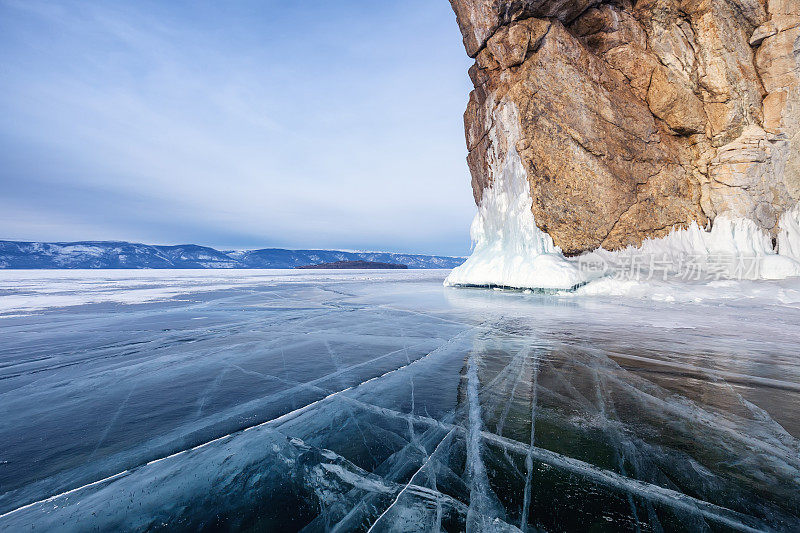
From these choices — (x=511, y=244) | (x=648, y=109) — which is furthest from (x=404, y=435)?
(x=648, y=109)

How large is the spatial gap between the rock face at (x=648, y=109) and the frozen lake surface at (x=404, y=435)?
10.3 meters

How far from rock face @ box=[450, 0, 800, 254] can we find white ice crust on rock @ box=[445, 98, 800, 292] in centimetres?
47

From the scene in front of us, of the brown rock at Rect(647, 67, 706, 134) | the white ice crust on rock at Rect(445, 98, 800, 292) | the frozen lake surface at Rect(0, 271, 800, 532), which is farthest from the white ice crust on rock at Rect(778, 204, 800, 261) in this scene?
the frozen lake surface at Rect(0, 271, 800, 532)

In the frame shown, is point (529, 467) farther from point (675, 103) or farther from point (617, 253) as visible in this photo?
point (675, 103)

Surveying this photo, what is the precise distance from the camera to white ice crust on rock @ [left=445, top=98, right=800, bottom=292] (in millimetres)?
13055

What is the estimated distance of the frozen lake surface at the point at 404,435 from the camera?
57.8 inches

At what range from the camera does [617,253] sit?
1391cm

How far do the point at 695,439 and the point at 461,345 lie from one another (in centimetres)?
290

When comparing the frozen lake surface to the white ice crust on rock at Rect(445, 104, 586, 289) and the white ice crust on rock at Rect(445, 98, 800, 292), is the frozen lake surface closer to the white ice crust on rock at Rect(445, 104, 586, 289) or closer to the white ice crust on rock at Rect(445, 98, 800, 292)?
the white ice crust on rock at Rect(445, 104, 586, 289)

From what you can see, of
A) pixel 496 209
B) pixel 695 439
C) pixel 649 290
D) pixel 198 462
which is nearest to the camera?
pixel 198 462

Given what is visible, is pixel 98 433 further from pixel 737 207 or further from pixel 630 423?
pixel 737 207

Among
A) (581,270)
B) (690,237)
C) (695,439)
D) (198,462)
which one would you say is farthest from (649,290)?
(198,462)

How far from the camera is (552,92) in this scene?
13.6 meters

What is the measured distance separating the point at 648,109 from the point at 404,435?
19.2 meters
